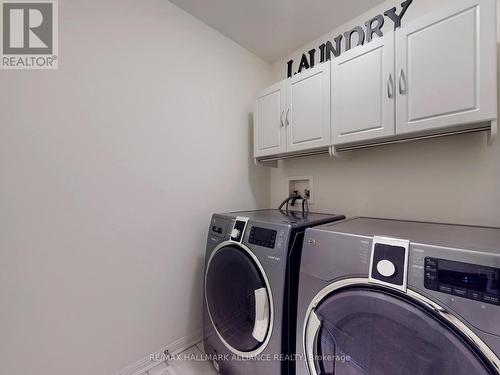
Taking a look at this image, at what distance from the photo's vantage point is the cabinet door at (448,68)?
0.88m

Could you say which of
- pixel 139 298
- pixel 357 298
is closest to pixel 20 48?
pixel 139 298

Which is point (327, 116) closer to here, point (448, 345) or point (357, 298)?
point (357, 298)

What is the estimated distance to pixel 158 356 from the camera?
138 centimetres

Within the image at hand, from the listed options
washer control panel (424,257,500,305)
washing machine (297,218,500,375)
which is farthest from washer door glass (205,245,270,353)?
washer control panel (424,257,500,305)

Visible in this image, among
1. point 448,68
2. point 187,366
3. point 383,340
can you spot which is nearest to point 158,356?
point 187,366

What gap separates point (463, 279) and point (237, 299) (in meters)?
0.94

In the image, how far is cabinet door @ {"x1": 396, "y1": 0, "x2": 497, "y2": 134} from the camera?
34.7 inches

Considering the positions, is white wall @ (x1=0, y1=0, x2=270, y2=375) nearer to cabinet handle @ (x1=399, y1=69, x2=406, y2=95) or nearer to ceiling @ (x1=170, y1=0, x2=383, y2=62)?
ceiling @ (x1=170, y1=0, x2=383, y2=62)

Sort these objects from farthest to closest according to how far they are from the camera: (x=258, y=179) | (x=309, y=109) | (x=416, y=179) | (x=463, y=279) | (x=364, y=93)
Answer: (x=258, y=179) < (x=309, y=109) < (x=416, y=179) < (x=364, y=93) < (x=463, y=279)

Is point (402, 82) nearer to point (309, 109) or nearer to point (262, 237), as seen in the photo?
point (309, 109)

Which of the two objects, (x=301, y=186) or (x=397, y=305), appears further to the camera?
(x=301, y=186)

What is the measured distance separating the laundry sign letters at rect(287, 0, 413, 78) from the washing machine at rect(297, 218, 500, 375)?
1326 mm

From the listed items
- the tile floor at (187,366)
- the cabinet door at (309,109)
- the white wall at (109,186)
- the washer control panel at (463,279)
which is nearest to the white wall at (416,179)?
the cabinet door at (309,109)

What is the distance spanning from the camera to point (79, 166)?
112 centimetres
